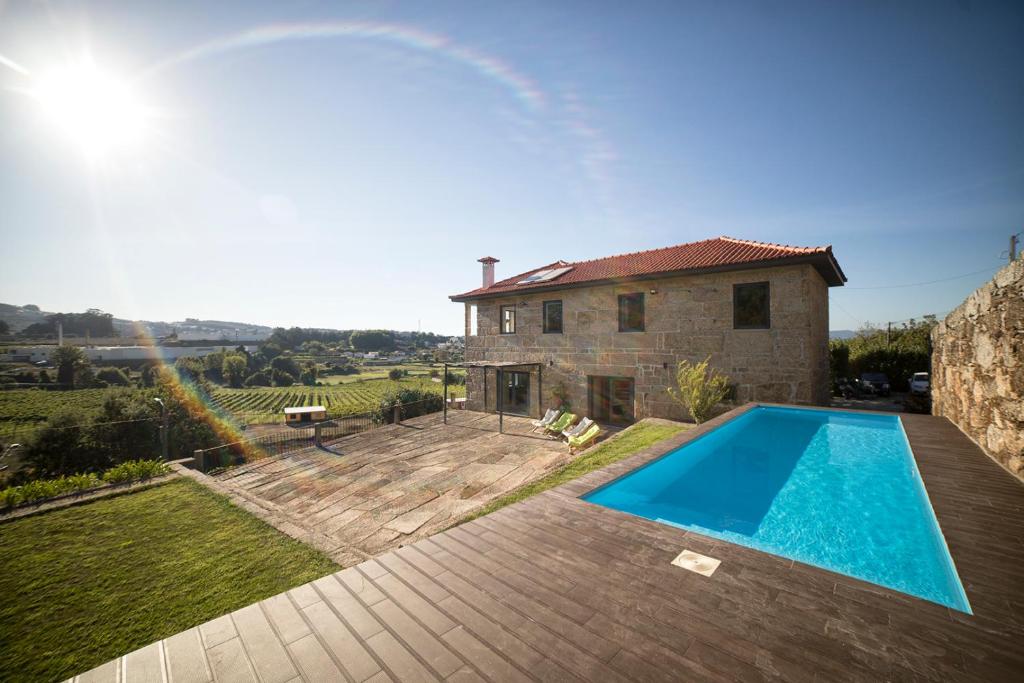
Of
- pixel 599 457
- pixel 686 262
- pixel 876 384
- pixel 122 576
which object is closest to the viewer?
pixel 122 576

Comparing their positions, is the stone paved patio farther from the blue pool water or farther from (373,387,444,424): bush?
(373,387,444,424): bush

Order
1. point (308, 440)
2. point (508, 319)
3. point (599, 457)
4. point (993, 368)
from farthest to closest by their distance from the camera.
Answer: point (308, 440) → point (508, 319) → point (599, 457) → point (993, 368)

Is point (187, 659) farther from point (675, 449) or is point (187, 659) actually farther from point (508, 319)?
point (508, 319)

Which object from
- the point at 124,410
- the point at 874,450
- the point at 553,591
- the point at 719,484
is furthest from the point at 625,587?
the point at 124,410

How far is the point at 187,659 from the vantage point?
7.58 ft

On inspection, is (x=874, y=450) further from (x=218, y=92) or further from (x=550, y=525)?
(x=218, y=92)

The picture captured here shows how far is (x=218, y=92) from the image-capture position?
9719 mm

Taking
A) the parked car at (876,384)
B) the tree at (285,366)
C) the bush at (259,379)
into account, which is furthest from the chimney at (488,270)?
the tree at (285,366)

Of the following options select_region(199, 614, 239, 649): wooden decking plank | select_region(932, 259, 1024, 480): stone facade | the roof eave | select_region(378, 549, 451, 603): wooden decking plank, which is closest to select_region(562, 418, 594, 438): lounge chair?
the roof eave

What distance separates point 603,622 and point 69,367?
267ft

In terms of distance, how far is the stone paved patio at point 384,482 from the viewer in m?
6.18

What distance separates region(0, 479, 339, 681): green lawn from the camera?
163 inches

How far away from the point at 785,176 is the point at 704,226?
2.88 m

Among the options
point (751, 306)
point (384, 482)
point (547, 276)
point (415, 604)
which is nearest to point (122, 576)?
point (384, 482)
